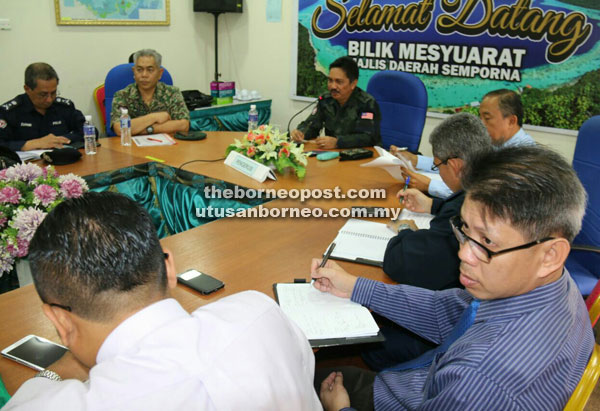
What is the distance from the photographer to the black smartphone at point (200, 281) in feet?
4.82

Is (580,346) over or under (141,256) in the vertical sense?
under

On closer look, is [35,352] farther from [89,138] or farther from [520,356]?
[89,138]

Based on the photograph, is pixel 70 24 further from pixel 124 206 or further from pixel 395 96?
pixel 124 206

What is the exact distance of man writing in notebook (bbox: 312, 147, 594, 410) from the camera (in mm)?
881

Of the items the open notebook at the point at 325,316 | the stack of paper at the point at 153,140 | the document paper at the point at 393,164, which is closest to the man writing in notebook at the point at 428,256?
the open notebook at the point at 325,316

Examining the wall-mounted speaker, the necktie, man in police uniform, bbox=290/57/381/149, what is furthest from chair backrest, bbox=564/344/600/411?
the wall-mounted speaker

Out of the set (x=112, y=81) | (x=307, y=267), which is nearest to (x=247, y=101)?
(x=112, y=81)

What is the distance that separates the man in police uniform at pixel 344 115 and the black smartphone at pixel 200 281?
6.36 feet

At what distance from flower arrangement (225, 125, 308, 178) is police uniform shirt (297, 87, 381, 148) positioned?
2.52 feet

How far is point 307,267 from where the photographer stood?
5.44 feet

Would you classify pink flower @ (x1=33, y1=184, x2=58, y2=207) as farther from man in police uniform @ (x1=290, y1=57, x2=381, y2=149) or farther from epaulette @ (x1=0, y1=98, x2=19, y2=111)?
man in police uniform @ (x1=290, y1=57, x2=381, y2=149)

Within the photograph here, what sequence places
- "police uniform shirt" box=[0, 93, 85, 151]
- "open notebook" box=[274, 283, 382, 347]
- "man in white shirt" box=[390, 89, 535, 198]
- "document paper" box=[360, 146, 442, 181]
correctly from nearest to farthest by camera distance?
"open notebook" box=[274, 283, 382, 347] < "document paper" box=[360, 146, 442, 181] < "man in white shirt" box=[390, 89, 535, 198] < "police uniform shirt" box=[0, 93, 85, 151]

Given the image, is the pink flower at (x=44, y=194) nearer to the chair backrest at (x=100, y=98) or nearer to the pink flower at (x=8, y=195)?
the pink flower at (x=8, y=195)

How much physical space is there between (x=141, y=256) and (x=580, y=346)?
853 millimetres
